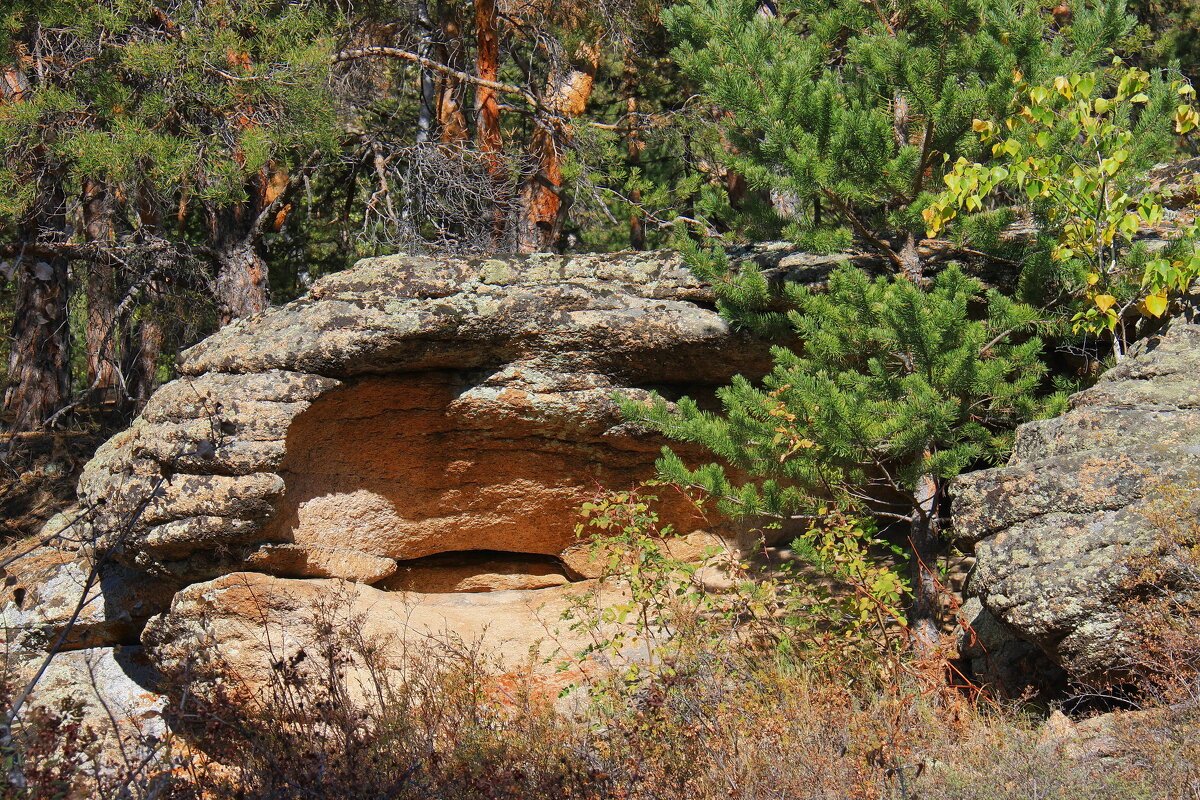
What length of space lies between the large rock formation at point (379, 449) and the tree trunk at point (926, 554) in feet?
5.26

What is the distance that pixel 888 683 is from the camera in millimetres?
4852

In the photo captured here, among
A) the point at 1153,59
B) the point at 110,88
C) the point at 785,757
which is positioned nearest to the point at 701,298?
the point at 785,757

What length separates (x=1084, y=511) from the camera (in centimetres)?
479

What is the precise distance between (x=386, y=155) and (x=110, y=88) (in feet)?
11.2

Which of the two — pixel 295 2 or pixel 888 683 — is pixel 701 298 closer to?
pixel 888 683

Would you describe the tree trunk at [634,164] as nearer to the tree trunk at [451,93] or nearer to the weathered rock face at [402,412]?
the tree trunk at [451,93]

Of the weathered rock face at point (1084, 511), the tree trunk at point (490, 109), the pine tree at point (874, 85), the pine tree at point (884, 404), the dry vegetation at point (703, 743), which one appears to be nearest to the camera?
the dry vegetation at point (703, 743)

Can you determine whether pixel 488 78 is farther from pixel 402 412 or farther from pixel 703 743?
pixel 703 743

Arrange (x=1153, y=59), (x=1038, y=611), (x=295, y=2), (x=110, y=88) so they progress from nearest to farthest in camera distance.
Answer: (x=1038, y=611)
(x=110, y=88)
(x=295, y=2)
(x=1153, y=59)

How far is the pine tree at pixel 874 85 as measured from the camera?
5777 millimetres

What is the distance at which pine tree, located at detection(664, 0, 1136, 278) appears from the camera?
5777mm

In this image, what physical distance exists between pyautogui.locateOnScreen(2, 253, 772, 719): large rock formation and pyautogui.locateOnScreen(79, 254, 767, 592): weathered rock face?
0.01 metres

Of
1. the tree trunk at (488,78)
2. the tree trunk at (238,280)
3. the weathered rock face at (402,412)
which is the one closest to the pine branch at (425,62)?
the tree trunk at (488,78)

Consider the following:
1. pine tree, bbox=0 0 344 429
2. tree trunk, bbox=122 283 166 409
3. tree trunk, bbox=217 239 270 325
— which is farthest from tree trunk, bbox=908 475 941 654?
tree trunk, bbox=122 283 166 409
